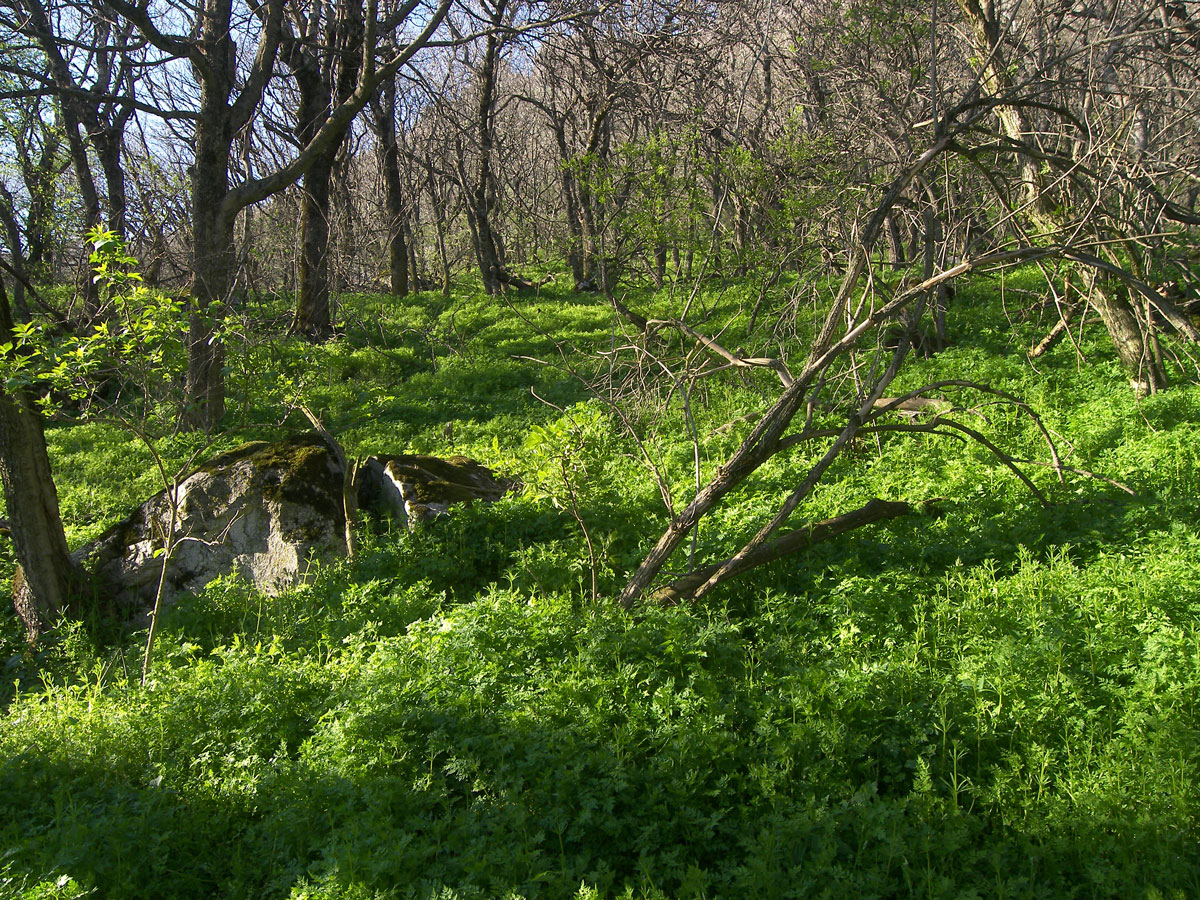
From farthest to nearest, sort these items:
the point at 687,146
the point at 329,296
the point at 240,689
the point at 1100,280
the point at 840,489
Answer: the point at 329,296 < the point at 687,146 < the point at 1100,280 < the point at 840,489 < the point at 240,689

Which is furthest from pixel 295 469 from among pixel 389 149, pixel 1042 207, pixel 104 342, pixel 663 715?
pixel 389 149

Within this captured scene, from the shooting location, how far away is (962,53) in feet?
36.7

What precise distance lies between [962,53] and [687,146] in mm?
5224

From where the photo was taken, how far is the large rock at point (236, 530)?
6.84m

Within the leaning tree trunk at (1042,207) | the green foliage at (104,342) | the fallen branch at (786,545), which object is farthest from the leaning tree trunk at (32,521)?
the leaning tree trunk at (1042,207)

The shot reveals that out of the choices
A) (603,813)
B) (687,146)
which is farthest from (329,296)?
(603,813)

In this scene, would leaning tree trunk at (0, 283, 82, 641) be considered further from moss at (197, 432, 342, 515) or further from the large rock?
moss at (197, 432, 342, 515)

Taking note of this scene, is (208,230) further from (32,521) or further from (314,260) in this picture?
(32,521)

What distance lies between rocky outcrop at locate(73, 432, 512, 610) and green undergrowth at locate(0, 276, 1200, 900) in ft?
1.72

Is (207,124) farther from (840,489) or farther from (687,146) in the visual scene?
(840,489)

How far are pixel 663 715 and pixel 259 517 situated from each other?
4.71 metres

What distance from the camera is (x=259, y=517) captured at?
23.2 feet

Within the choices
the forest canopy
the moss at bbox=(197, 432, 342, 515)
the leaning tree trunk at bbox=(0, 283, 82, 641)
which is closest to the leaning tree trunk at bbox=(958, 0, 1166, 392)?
the forest canopy

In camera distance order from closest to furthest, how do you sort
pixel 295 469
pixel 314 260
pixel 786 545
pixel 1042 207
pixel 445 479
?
1. pixel 786 545
2. pixel 295 469
3. pixel 445 479
4. pixel 1042 207
5. pixel 314 260
